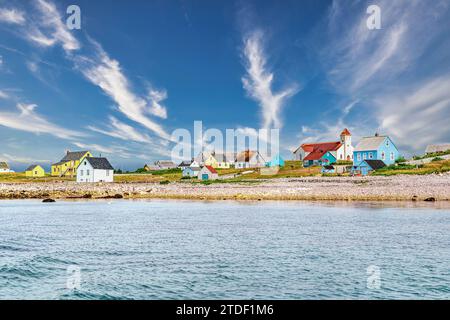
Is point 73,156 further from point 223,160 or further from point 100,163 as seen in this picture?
point 223,160

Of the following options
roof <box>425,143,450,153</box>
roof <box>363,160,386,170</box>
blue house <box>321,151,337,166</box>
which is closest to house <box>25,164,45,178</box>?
blue house <box>321,151,337,166</box>

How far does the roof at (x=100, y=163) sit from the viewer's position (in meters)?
97.2

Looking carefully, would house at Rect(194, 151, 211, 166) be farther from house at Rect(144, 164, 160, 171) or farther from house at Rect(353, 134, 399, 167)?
house at Rect(353, 134, 399, 167)

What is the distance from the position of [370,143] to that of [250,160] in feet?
205

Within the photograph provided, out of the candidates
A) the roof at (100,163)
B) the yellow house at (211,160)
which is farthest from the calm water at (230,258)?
the yellow house at (211,160)

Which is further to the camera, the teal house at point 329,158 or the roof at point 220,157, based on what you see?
the roof at point 220,157

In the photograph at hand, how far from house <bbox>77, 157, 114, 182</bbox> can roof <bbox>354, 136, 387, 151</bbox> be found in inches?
2561

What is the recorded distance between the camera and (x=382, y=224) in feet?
83.7

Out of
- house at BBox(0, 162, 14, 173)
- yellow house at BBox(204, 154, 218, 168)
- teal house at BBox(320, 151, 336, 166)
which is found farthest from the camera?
house at BBox(0, 162, 14, 173)

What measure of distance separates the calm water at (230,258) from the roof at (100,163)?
70.4 meters

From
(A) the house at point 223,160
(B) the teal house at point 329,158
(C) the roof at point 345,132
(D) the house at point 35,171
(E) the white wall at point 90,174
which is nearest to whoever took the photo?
(E) the white wall at point 90,174

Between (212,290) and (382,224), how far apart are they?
1731cm

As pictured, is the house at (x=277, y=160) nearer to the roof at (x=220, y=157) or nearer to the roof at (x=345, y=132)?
the roof at (x=345, y=132)

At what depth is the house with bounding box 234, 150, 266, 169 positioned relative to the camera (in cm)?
15238
